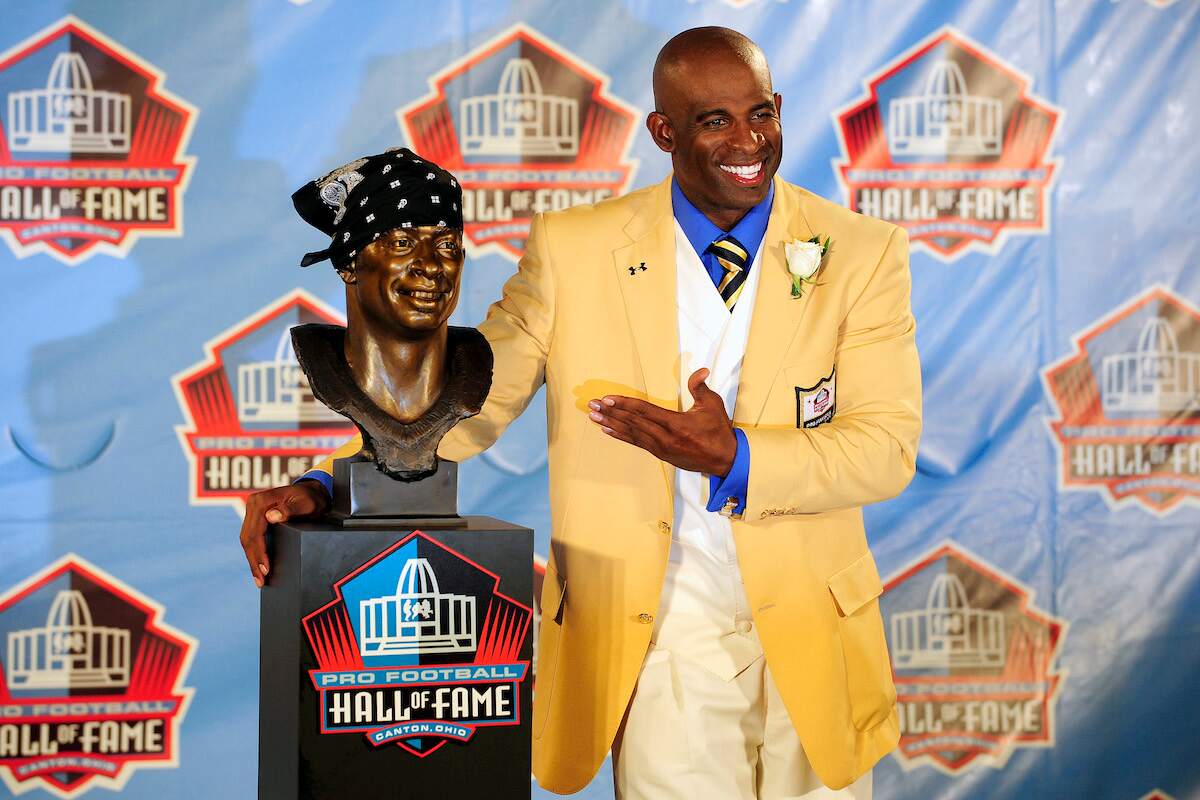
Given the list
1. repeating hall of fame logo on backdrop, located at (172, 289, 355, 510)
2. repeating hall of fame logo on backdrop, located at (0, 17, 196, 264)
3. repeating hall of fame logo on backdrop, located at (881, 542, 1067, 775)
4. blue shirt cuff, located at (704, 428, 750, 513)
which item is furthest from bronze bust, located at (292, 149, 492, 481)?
repeating hall of fame logo on backdrop, located at (881, 542, 1067, 775)

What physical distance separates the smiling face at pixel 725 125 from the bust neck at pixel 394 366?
537 mm

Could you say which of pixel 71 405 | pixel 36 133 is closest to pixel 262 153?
pixel 36 133

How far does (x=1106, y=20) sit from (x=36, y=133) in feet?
9.45

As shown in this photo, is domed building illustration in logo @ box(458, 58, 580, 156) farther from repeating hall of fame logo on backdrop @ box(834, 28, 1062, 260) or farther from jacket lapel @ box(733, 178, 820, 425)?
jacket lapel @ box(733, 178, 820, 425)

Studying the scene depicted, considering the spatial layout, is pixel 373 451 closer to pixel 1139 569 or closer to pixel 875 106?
pixel 875 106

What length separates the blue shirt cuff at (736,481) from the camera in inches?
74.0

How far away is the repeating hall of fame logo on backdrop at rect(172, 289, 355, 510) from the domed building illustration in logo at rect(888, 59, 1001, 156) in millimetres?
1601

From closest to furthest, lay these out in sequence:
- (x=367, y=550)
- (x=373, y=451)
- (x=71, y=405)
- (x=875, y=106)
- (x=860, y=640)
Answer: (x=367, y=550), (x=373, y=451), (x=860, y=640), (x=71, y=405), (x=875, y=106)

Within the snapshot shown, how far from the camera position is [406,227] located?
6.05 feet

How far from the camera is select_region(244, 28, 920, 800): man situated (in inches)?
81.0

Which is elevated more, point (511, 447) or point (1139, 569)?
point (511, 447)

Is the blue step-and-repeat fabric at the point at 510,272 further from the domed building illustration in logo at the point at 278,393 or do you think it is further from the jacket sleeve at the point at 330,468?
the jacket sleeve at the point at 330,468

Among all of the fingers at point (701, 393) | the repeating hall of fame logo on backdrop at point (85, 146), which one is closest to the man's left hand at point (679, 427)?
the fingers at point (701, 393)

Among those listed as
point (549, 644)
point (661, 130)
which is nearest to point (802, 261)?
point (661, 130)
